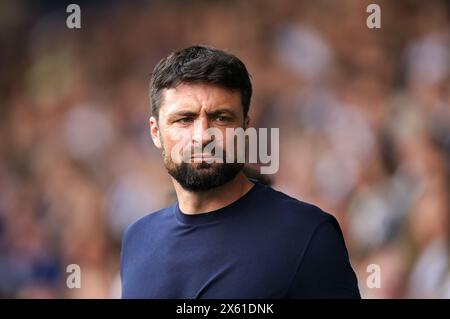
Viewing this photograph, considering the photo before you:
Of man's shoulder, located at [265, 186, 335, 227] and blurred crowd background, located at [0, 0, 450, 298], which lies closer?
man's shoulder, located at [265, 186, 335, 227]

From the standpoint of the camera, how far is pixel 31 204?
2.85m

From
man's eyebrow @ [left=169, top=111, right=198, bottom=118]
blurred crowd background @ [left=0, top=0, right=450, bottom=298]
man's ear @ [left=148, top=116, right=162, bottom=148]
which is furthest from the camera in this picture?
blurred crowd background @ [left=0, top=0, right=450, bottom=298]

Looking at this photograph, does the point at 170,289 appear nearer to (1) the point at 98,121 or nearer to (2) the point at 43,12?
(1) the point at 98,121

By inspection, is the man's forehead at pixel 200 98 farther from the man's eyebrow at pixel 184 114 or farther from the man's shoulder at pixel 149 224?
the man's shoulder at pixel 149 224

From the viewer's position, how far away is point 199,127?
3.63 ft

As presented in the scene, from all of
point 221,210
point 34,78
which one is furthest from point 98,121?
point 221,210

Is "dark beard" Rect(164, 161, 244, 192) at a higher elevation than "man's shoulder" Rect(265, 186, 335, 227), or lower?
higher

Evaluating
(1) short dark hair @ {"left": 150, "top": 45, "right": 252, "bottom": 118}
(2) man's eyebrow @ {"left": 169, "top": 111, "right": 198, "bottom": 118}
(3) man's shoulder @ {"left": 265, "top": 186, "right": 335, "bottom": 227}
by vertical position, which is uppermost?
(1) short dark hair @ {"left": 150, "top": 45, "right": 252, "bottom": 118}

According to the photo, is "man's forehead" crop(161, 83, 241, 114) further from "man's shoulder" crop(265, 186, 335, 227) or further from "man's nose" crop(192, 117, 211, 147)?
"man's shoulder" crop(265, 186, 335, 227)

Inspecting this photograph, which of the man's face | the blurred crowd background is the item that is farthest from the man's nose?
the blurred crowd background

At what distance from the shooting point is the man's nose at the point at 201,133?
1.10m

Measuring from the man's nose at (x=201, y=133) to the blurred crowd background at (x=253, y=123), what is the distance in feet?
4.86

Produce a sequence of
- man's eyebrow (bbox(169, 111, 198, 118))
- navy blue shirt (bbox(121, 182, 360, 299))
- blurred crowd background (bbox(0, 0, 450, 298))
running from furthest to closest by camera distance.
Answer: blurred crowd background (bbox(0, 0, 450, 298)) < man's eyebrow (bbox(169, 111, 198, 118)) < navy blue shirt (bbox(121, 182, 360, 299))

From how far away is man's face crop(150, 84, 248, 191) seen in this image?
111cm
